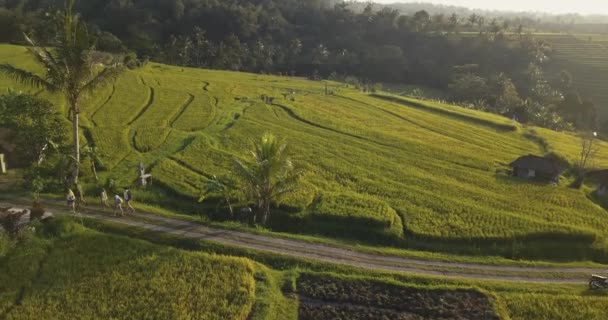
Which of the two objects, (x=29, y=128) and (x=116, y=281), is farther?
(x=29, y=128)

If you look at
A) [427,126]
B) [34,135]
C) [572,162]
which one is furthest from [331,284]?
[427,126]

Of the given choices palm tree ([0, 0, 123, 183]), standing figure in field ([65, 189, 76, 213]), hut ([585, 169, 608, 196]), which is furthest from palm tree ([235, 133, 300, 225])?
hut ([585, 169, 608, 196])

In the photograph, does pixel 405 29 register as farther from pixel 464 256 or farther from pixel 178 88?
pixel 464 256

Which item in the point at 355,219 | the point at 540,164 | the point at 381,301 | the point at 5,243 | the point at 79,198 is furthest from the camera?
the point at 540,164

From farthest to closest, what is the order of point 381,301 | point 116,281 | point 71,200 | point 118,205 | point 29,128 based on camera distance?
point 29,128 < point 118,205 < point 71,200 < point 381,301 < point 116,281

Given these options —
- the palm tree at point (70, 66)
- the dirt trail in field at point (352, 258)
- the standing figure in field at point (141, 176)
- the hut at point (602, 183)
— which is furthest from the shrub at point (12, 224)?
the hut at point (602, 183)

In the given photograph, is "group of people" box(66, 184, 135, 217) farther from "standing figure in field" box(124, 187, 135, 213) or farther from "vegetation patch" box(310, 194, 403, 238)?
"vegetation patch" box(310, 194, 403, 238)

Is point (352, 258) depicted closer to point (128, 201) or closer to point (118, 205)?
point (128, 201)

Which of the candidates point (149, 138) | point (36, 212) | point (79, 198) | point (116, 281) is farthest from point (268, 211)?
point (149, 138)
